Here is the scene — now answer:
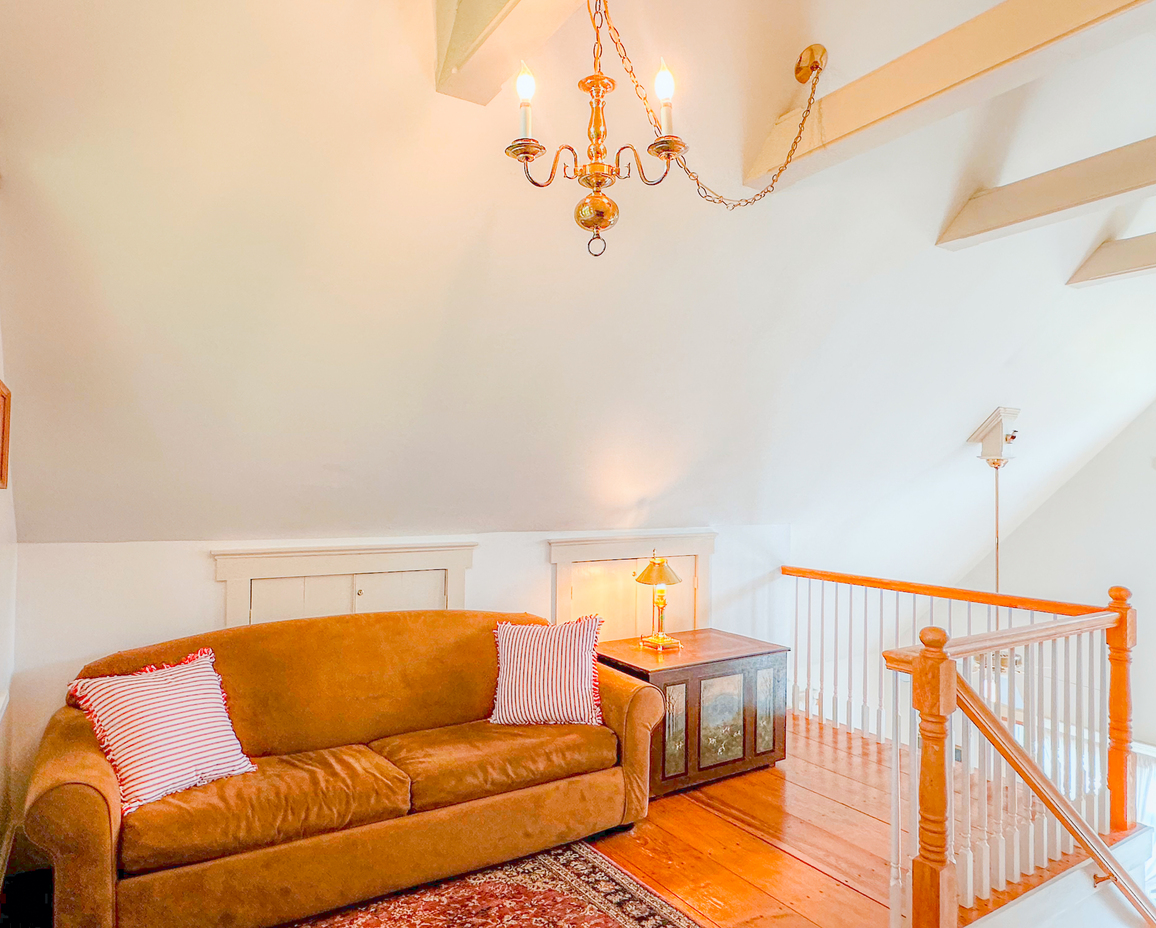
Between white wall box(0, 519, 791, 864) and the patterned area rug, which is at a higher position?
white wall box(0, 519, 791, 864)

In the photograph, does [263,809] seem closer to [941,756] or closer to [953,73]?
[941,756]

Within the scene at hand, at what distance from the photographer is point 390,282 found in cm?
266

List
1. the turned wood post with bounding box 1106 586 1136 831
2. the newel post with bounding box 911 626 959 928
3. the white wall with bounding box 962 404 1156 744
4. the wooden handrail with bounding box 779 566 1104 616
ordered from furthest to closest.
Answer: the white wall with bounding box 962 404 1156 744 → the wooden handrail with bounding box 779 566 1104 616 → the turned wood post with bounding box 1106 586 1136 831 → the newel post with bounding box 911 626 959 928

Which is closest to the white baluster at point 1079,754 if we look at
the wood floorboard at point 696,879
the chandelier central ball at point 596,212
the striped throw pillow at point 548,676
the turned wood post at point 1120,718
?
the turned wood post at point 1120,718

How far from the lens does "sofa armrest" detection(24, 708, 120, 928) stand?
6.83ft

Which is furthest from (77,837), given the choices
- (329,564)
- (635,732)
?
(635,732)

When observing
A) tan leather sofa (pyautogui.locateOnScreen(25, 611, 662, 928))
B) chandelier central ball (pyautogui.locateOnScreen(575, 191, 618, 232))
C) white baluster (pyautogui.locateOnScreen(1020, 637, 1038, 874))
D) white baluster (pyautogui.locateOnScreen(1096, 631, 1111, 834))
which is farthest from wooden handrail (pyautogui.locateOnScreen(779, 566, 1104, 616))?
chandelier central ball (pyautogui.locateOnScreen(575, 191, 618, 232))

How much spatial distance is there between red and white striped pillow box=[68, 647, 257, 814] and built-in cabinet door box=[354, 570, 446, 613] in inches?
34.1

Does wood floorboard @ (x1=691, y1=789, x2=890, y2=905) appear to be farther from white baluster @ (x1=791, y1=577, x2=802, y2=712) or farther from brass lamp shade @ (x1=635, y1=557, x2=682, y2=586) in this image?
white baluster @ (x1=791, y1=577, x2=802, y2=712)

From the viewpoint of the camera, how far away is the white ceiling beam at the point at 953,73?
2002 mm

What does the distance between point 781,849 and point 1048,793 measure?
0.99 m

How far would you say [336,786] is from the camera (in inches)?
102

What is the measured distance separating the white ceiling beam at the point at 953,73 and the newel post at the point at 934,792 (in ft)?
5.34

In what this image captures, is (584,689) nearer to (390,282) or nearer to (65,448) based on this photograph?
(390,282)
